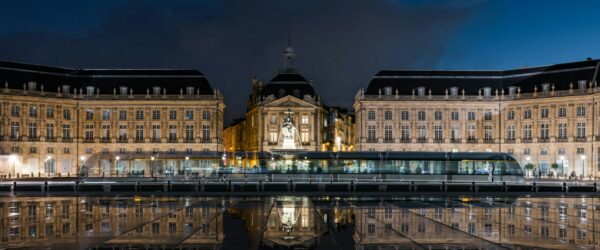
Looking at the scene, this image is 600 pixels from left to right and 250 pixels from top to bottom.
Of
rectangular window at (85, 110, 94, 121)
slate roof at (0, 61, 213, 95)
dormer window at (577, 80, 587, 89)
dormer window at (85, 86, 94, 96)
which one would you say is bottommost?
rectangular window at (85, 110, 94, 121)

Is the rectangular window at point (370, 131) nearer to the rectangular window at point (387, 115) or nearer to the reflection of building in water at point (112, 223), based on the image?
the rectangular window at point (387, 115)

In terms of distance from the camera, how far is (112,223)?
28094 millimetres

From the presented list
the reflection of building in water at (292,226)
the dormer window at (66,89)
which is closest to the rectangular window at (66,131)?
the dormer window at (66,89)

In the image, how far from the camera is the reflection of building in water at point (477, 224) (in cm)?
2325

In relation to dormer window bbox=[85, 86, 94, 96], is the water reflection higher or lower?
lower

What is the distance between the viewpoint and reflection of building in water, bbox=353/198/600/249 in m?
23.2

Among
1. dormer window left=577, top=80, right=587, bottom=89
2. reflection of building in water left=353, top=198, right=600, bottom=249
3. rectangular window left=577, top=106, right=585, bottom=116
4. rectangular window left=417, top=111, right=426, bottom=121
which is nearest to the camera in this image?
reflection of building in water left=353, top=198, right=600, bottom=249

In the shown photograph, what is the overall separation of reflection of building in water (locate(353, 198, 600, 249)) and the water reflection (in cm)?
3

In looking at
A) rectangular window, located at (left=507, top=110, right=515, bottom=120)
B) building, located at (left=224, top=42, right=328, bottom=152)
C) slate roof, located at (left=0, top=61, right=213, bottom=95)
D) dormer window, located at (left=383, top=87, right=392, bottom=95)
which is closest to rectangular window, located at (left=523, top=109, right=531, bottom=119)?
rectangular window, located at (left=507, top=110, right=515, bottom=120)

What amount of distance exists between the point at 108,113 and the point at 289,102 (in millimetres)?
27485

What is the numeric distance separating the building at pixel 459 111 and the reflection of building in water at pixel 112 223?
79876mm

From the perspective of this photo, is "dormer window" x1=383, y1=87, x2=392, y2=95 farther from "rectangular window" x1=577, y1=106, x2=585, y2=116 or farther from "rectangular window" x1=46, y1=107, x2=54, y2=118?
"rectangular window" x1=46, y1=107, x2=54, y2=118

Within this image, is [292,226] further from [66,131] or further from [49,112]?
[66,131]

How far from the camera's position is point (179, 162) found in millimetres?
88375
